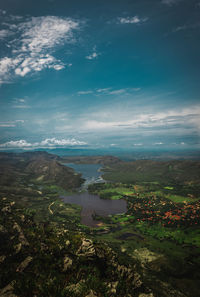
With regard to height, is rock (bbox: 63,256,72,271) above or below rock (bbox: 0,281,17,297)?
below

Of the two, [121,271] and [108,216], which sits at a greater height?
[121,271]

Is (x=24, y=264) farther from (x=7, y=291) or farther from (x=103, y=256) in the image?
(x=103, y=256)

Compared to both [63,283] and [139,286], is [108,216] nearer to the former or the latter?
[139,286]

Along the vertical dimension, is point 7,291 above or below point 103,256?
above

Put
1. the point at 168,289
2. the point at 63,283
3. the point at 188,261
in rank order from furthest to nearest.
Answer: the point at 188,261 < the point at 168,289 < the point at 63,283

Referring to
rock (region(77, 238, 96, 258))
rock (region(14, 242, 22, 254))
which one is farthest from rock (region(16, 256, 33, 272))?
rock (region(77, 238, 96, 258))

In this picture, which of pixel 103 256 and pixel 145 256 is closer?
pixel 103 256

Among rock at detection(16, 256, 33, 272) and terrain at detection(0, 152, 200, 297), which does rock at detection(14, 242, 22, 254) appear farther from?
rock at detection(16, 256, 33, 272)

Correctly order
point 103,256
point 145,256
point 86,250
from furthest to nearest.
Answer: point 145,256 → point 103,256 → point 86,250

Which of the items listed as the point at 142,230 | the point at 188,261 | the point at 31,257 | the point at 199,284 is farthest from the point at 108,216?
the point at 31,257

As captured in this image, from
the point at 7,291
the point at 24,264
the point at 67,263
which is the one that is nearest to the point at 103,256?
the point at 67,263

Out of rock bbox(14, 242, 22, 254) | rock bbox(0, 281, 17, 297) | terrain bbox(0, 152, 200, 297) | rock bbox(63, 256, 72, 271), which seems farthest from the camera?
rock bbox(14, 242, 22, 254)
